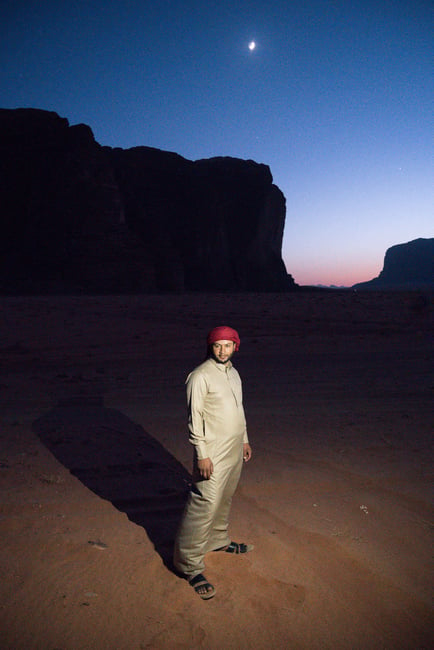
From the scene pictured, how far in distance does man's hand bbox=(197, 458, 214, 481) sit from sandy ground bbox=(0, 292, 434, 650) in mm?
828

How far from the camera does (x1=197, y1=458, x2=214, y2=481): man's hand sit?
3.00m

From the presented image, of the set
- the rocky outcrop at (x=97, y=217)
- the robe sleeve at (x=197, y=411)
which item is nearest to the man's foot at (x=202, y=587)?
the robe sleeve at (x=197, y=411)

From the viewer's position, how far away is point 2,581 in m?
3.14

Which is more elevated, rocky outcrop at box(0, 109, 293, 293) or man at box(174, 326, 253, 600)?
rocky outcrop at box(0, 109, 293, 293)

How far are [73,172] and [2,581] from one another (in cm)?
5854

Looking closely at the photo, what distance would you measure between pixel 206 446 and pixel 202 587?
36.0 inches

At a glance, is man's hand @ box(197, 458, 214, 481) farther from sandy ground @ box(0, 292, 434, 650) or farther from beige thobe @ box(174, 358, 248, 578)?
sandy ground @ box(0, 292, 434, 650)

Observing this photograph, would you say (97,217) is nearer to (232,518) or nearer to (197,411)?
(232,518)

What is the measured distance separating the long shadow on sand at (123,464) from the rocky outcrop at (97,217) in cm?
4275

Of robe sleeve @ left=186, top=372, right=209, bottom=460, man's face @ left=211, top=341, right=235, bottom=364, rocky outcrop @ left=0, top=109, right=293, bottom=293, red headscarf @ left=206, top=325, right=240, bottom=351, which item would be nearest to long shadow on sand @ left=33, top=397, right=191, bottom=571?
robe sleeve @ left=186, top=372, right=209, bottom=460

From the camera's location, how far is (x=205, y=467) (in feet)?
9.84

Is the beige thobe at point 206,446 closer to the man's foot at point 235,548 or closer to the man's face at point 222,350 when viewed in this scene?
the man's face at point 222,350

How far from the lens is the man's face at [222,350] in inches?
123

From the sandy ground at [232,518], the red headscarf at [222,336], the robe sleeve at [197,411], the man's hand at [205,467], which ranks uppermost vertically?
the red headscarf at [222,336]
